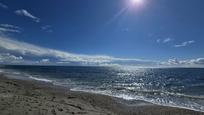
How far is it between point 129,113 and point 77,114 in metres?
5.94

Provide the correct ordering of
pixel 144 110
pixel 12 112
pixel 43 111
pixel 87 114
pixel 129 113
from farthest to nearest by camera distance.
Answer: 1. pixel 144 110
2. pixel 129 113
3. pixel 87 114
4. pixel 43 111
5. pixel 12 112

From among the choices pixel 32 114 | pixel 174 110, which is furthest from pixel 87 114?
pixel 174 110

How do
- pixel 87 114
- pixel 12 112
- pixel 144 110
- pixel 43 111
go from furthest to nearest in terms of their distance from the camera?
1. pixel 144 110
2. pixel 87 114
3. pixel 43 111
4. pixel 12 112

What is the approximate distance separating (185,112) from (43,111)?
39.5 feet

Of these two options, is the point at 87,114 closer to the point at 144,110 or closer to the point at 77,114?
the point at 77,114

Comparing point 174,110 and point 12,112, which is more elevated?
point 12,112

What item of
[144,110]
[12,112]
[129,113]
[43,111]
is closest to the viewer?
[12,112]

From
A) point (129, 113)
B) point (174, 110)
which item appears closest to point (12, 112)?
point (129, 113)

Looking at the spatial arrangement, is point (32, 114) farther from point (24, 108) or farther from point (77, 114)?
point (77, 114)

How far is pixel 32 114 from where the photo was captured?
1070cm

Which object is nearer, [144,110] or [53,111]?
[53,111]

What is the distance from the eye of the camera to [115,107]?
18406 millimetres

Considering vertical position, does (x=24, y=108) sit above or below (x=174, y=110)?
above

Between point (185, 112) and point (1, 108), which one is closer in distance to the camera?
point (1, 108)
